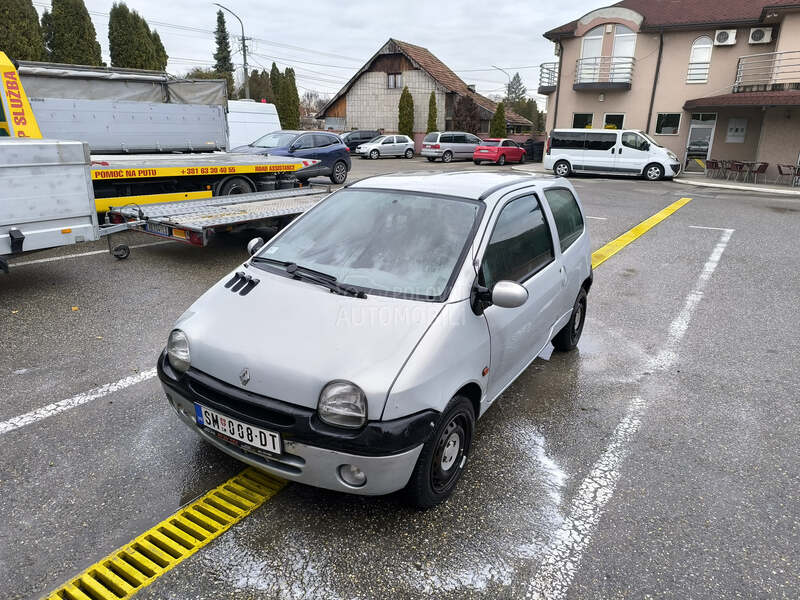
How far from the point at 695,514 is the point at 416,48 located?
4295 cm

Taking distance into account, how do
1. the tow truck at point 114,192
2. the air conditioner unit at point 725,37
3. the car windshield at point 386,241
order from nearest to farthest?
the car windshield at point 386,241, the tow truck at point 114,192, the air conditioner unit at point 725,37

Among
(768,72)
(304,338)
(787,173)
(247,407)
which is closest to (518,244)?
(304,338)

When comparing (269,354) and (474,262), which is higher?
(474,262)

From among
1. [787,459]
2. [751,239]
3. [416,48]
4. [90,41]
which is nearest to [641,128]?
[751,239]

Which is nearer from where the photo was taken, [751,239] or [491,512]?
[491,512]

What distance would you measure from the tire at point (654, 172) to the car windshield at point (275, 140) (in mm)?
13993

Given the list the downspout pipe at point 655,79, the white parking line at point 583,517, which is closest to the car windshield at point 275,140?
the white parking line at point 583,517

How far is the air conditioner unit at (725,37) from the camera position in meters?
23.5

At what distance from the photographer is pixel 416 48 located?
40812 mm

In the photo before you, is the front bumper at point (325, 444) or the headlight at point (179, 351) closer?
the front bumper at point (325, 444)

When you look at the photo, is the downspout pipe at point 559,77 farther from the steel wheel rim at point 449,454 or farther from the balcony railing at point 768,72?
the steel wheel rim at point 449,454

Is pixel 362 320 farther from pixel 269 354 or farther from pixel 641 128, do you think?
pixel 641 128

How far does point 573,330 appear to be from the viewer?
494 cm

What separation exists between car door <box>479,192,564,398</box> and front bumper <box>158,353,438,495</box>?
0.84m
